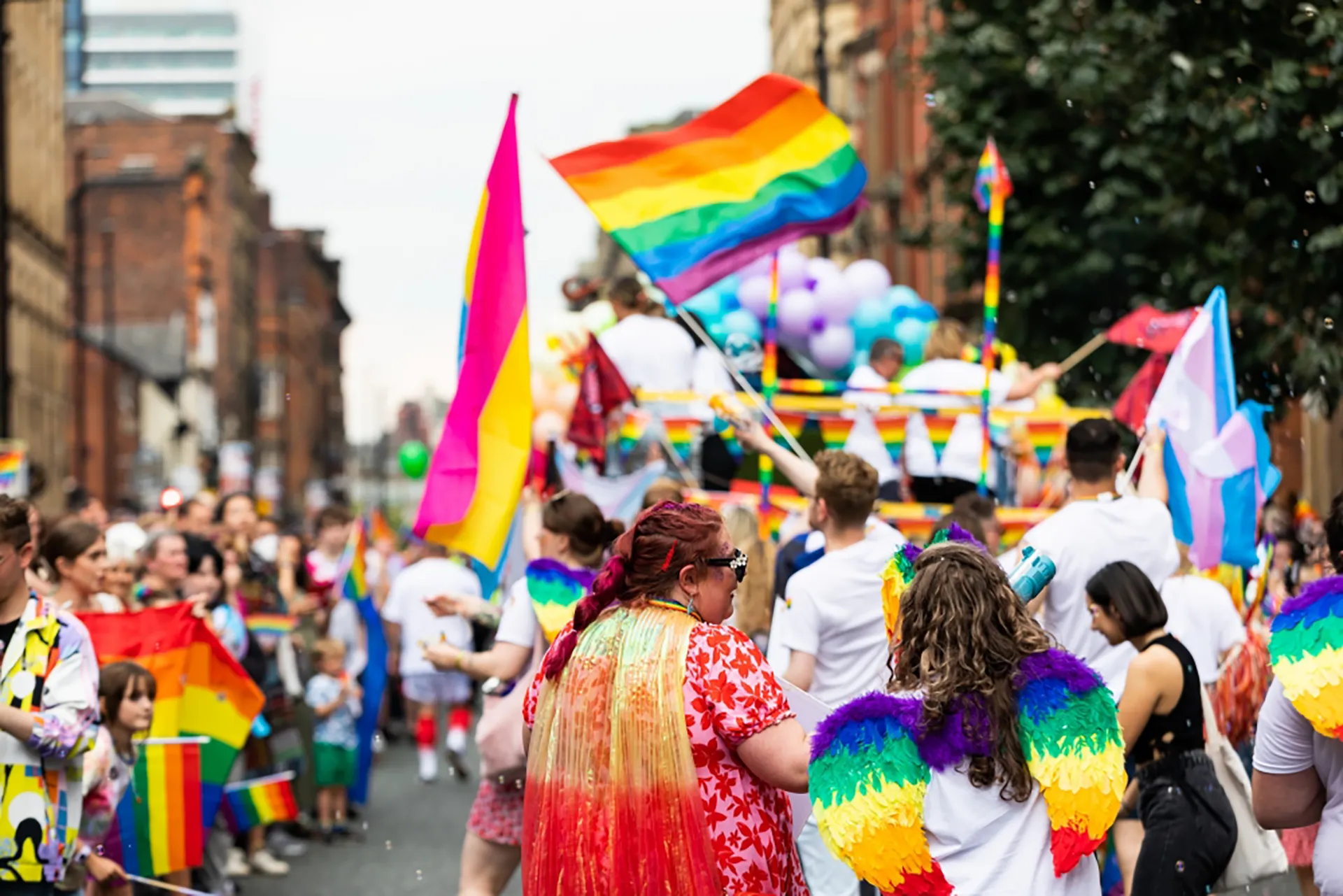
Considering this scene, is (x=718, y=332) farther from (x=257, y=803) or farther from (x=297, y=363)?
(x=297, y=363)

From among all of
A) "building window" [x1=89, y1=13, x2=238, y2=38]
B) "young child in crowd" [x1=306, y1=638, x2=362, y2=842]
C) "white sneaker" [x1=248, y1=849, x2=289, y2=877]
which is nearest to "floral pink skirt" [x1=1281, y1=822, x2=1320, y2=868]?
"white sneaker" [x1=248, y1=849, x2=289, y2=877]

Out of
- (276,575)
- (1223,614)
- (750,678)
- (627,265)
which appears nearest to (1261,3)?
(1223,614)

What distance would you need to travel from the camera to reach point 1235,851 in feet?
21.1

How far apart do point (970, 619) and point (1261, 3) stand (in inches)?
307

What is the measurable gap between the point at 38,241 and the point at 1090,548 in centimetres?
5637

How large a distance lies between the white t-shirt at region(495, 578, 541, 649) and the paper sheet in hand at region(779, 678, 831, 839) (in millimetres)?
1856

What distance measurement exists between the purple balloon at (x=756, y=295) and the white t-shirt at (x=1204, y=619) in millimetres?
5045

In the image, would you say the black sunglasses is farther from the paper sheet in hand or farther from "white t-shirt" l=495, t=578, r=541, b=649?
"white t-shirt" l=495, t=578, r=541, b=649

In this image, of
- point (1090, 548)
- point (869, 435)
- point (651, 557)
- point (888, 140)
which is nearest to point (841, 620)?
point (1090, 548)

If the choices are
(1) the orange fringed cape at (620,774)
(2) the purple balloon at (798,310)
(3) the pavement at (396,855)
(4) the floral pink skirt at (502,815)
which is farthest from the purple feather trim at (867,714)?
(2) the purple balloon at (798,310)

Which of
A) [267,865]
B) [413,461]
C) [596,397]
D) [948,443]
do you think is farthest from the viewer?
[413,461]

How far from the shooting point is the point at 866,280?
12922mm

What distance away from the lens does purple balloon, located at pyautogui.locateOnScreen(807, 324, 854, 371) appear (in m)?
12.7

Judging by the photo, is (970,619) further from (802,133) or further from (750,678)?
(802,133)
